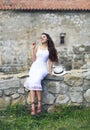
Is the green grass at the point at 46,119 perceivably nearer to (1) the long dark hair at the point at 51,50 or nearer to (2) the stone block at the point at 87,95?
(2) the stone block at the point at 87,95

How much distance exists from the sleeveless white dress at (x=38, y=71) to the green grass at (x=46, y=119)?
0.40 m

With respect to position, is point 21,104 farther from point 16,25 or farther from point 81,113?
point 16,25

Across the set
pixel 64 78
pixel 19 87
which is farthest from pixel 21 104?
pixel 64 78

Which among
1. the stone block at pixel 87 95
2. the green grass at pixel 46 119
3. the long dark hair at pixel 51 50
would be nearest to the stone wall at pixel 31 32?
the long dark hair at pixel 51 50

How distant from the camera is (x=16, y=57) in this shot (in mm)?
22703

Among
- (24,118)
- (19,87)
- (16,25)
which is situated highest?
(16,25)

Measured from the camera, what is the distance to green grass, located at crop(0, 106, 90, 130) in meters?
6.54

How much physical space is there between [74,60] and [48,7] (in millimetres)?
3049

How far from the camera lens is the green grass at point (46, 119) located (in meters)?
6.54

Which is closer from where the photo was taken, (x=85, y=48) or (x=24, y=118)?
(x=24, y=118)

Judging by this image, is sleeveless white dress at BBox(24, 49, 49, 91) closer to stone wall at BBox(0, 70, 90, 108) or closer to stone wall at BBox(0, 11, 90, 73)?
stone wall at BBox(0, 70, 90, 108)

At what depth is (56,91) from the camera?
7266mm

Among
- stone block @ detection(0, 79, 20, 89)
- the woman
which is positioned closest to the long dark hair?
the woman

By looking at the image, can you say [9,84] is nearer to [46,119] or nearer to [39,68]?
[39,68]
